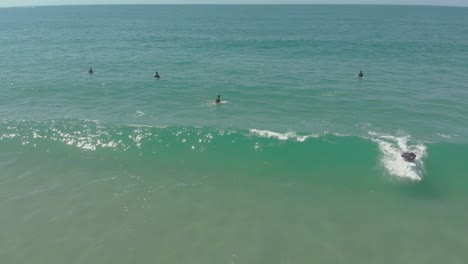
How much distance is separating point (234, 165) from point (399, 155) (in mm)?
14133

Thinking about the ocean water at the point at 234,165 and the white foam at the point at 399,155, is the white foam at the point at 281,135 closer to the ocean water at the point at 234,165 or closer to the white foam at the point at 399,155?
the ocean water at the point at 234,165

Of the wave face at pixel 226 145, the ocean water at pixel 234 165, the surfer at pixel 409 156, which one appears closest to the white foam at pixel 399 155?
the wave face at pixel 226 145

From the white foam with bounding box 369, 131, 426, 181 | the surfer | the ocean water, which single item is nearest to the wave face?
the white foam with bounding box 369, 131, 426, 181

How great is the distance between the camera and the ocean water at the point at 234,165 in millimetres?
20047

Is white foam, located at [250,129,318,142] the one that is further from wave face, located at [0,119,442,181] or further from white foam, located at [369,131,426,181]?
white foam, located at [369,131,426,181]

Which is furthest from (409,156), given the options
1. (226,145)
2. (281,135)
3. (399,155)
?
(226,145)

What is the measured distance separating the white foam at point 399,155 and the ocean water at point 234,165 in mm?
117

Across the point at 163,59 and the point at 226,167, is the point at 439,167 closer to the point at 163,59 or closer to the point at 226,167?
the point at 226,167

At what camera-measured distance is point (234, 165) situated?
92.1 ft

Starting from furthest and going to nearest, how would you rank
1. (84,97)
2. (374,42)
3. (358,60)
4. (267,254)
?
(374,42) < (358,60) < (84,97) < (267,254)

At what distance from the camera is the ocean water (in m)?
20.0

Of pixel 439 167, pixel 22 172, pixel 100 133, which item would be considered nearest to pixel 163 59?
pixel 100 133

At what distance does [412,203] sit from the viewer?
23219mm

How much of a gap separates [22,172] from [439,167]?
3372 cm
